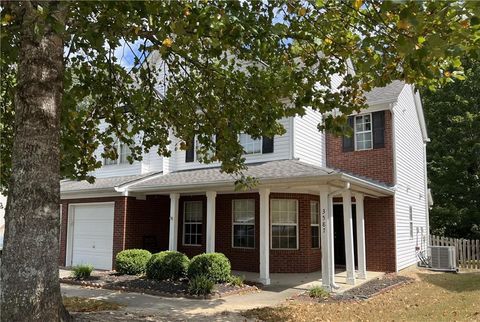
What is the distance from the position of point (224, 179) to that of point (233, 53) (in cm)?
543

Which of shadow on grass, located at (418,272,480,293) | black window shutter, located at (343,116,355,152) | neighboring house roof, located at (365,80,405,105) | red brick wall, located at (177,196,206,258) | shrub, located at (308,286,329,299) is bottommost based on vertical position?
shadow on grass, located at (418,272,480,293)

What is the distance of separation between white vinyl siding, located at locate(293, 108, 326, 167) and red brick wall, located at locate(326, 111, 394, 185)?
15.4 inches

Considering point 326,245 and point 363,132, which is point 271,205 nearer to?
point 326,245

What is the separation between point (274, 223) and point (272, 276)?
180 centimetres

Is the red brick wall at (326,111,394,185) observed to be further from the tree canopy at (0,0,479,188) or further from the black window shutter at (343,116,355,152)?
the tree canopy at (0,0,479,188)

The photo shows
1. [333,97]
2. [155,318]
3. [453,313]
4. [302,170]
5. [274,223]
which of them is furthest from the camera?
[274,223]

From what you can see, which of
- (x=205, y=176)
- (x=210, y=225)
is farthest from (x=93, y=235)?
(x=210, y=225)

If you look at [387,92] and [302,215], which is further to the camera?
[387,92]

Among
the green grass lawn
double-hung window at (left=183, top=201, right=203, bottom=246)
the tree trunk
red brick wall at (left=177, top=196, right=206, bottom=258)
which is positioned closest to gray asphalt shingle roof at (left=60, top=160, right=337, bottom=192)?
red brick wall at (left=177, top=196, right=206, bottom=258)

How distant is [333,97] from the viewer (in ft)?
24.8

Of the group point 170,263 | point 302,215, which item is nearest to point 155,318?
point 170,263

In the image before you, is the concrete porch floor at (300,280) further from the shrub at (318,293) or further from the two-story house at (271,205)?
the shrub at (318,293)

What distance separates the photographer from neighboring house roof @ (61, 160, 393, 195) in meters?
11.3

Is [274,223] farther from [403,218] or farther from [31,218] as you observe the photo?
[31,218]
